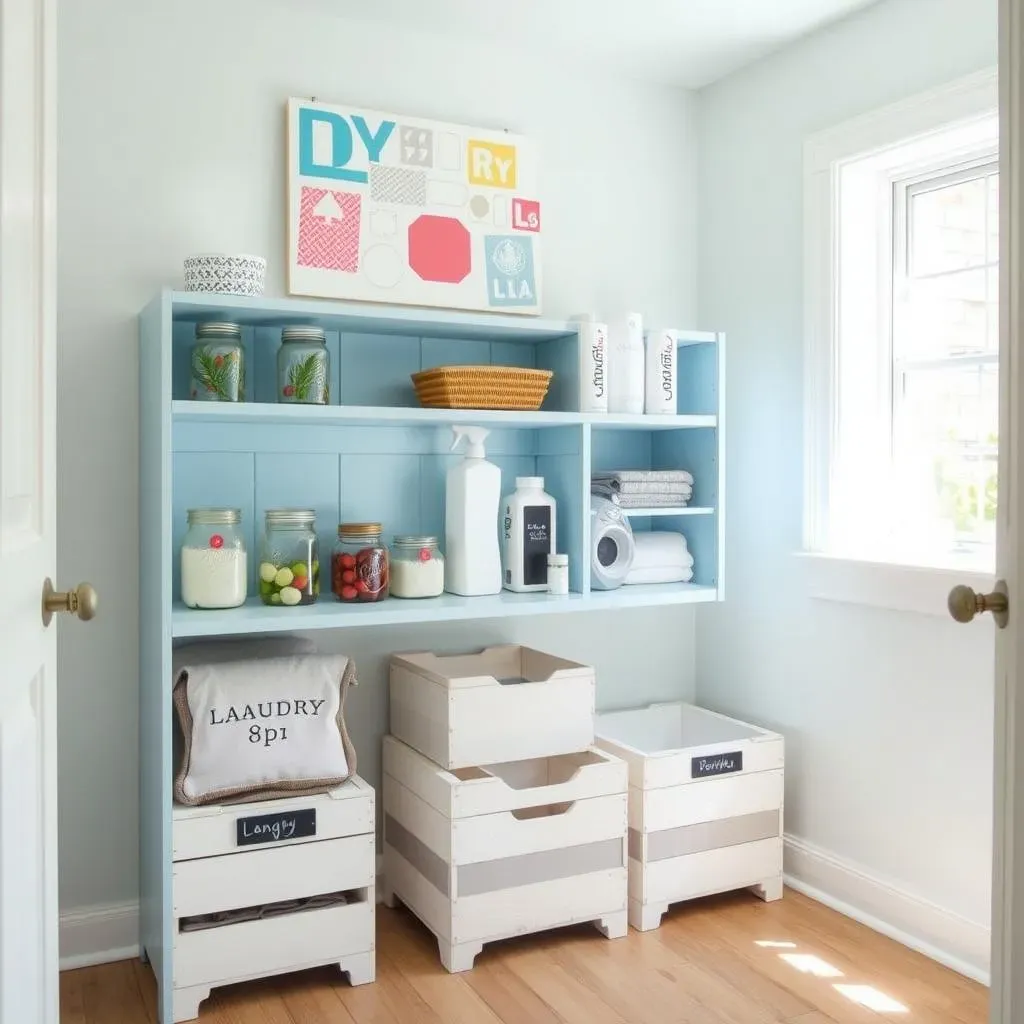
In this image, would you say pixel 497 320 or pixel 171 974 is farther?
pixel 497 320

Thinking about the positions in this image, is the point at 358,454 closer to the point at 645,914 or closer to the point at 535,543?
the point at 535,543

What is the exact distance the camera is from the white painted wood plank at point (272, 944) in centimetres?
→ 219

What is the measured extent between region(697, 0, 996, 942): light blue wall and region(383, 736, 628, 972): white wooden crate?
0.61 m

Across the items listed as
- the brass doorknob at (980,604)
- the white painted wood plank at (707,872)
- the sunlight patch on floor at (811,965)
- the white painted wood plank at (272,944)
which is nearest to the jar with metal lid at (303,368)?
the white painted wood plank at (272,944)

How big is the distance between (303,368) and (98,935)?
1.38 m

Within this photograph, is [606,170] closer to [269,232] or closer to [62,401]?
[269,232]

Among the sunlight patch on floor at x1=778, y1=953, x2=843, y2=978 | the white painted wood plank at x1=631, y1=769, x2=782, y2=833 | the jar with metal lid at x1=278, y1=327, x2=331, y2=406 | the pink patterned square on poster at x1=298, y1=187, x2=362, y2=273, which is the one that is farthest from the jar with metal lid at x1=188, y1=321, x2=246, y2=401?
the sunlight patch on floor at x1=778, y1=953, x2=843, y2=978

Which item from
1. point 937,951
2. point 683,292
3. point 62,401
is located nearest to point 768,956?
point 937,951

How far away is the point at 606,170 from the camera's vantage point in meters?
3.02

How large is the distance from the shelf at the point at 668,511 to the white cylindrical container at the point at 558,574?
224mm

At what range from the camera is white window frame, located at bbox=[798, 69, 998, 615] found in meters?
2.47

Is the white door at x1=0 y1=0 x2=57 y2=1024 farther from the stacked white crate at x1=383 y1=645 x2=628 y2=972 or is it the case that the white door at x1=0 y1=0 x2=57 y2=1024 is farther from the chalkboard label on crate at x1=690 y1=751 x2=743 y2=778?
the chalkboard label on crate at x1=690 y1=751 x2=743 y2=778

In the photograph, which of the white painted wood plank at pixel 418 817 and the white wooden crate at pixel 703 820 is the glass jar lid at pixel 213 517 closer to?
the white painted wood plank at pixel 418 817

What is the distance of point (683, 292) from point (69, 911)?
7.51ft
